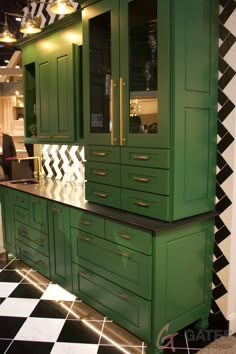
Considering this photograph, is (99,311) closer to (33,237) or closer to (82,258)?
(82,258)

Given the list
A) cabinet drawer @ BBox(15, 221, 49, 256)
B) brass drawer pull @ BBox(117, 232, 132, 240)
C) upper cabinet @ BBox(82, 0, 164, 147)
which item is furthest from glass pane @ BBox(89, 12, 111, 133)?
cabinet drawer @ BBox(15, 221, 49, 256)

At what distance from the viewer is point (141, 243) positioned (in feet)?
6.81

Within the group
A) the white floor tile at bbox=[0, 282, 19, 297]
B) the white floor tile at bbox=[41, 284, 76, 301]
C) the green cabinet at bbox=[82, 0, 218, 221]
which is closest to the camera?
the green cabinet at bbox=[82, 0, 218, 221]

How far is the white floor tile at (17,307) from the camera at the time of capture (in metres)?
2.73

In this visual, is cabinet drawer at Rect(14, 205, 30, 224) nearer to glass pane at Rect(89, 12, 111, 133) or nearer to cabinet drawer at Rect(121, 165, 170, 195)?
glass pane at Rect(89, 12, 111, 133)

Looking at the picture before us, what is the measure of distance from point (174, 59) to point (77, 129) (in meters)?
1.31

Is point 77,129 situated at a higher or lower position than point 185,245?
higher

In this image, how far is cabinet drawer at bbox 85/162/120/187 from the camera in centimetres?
242

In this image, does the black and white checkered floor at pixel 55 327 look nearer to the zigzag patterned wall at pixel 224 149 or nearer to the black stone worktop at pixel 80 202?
the zigzag patterned wall at pixel 224 149

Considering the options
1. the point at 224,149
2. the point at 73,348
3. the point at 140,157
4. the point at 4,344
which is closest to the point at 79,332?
the point at 73,348

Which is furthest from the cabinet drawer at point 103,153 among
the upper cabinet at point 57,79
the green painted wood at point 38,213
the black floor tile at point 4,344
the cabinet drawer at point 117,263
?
the black floor tile at point 4,344

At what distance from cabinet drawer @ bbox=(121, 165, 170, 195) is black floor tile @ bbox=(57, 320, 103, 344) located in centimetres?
109

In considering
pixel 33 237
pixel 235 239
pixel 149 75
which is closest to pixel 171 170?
pixel 149 75

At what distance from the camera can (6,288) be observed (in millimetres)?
3170
